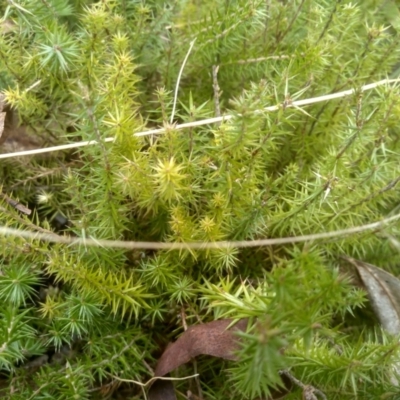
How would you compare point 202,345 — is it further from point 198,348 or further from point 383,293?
point 383,293

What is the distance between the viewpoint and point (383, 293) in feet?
5.12

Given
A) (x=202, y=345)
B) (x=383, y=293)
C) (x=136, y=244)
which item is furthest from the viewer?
(x=383, y=293)

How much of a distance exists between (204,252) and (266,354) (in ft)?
1.67

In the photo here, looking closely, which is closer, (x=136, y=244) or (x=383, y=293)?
(x=136, y=244)

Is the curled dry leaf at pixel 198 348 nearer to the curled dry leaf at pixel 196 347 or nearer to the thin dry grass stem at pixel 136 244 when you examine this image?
the curled dry leaf at pixel 196 347

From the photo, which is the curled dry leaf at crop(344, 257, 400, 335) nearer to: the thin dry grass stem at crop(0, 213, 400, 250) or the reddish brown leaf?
the thin dry grass stem at crop(0, 213, 400, 250)

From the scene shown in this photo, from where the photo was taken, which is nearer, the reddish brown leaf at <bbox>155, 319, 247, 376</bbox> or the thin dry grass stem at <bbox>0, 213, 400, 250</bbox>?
the reddish brown leaf at <bbox>155, 319, 247, 376</bbox>

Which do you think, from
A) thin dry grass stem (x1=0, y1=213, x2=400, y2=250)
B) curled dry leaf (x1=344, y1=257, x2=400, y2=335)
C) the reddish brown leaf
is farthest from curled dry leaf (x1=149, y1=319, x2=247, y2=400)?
curled dry leaf (x1=344, y1=257, x2=400, y2=335)

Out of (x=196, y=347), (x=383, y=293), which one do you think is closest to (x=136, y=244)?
(x=196, y=347)

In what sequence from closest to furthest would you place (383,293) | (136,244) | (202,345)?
Result: (202,345)
(136,244)
(383,293)

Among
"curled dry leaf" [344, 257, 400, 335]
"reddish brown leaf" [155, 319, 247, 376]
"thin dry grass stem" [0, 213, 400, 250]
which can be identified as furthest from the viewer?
"curled dry leaf" [344, 257, 400, 335]

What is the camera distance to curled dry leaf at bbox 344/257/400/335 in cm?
152

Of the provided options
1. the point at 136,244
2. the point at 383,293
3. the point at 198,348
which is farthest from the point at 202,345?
the point at 383,293

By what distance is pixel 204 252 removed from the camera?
1.39 m
